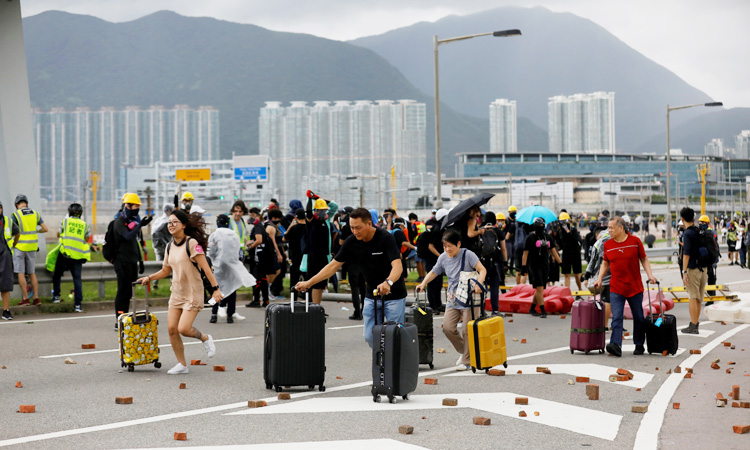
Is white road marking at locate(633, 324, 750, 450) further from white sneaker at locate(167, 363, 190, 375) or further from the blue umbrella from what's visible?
the blue umbrella

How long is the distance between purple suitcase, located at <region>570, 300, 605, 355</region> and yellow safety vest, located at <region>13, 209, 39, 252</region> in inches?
366

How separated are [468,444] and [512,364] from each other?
4.22 meters

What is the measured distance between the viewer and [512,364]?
10172mm

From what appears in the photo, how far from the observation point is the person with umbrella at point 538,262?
Result: 15914 millimetres

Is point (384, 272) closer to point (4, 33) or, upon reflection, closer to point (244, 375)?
point (244, 375)

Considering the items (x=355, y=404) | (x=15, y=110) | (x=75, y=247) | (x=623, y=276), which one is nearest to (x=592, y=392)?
(x=355, y=404)

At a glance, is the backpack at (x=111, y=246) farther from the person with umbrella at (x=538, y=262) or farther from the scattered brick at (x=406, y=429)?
the scattered brick at (x=406, y=429)

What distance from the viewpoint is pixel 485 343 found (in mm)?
9188

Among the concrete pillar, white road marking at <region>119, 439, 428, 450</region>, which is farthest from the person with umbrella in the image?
white road marking at <region>119, 439, 428, 450</region>

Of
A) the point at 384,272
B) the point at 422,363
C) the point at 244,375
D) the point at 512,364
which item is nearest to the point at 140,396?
the point at 244,375

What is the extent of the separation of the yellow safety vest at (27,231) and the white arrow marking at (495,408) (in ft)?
30.5

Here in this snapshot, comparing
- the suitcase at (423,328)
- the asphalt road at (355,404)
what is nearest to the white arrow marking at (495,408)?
the asphalt road at (355,404)

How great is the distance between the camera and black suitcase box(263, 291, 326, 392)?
8.06 metres

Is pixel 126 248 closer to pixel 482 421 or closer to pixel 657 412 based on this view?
pixel 482 421
